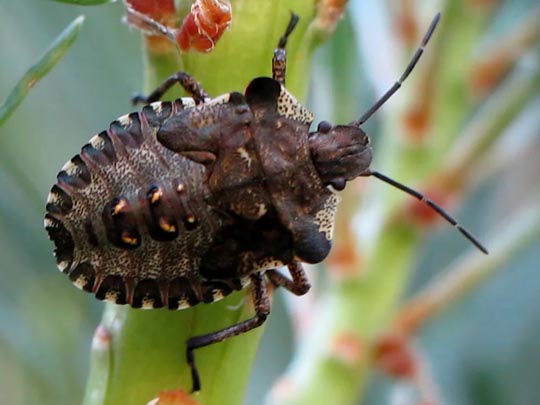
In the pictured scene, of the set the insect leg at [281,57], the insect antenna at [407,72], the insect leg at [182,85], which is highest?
the insect leg at [281,57]

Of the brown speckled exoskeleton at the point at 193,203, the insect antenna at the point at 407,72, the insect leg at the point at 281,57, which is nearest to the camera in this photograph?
the insect leg at the point at 281,57

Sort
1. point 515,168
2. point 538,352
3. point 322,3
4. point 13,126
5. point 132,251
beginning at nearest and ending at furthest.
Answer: point 322,3 < point 132,251 < point 13,126 < point 538,352 < point 515,168

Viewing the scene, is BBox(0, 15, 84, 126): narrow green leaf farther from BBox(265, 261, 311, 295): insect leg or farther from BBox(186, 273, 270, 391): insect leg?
BBox(265, 261, 311, 295): insect leg

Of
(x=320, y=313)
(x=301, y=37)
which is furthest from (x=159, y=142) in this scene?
(x=320, y=313)

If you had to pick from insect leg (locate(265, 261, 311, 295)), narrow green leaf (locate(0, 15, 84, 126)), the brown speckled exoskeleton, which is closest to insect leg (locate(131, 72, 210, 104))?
the brown speckled exoskeleton

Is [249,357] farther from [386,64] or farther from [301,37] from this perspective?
[386,64]

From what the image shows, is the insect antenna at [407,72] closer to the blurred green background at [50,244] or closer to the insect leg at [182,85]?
Result: the blurred green background at [50,244]

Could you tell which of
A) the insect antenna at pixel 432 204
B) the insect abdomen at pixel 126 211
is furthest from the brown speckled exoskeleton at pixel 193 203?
the insect antenna at pixel 432 204

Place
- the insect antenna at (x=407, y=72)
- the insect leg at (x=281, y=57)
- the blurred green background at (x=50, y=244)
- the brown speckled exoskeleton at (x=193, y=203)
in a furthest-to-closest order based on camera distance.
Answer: the blurred green background at (x=50, y=244) → the insect antenna at (x=407, y=72) → the brown speckled exoskeleton at (x=193, y=203) → the insect leg at (x=281, y=57)
